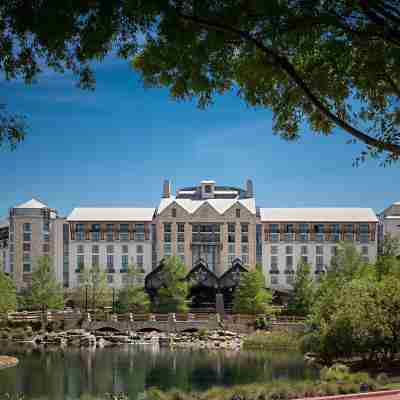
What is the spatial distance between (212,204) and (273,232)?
7.65 m

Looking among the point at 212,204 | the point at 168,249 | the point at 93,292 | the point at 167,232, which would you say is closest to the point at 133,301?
the point at 93,292

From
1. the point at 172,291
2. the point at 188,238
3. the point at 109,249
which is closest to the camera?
the point at 172,291

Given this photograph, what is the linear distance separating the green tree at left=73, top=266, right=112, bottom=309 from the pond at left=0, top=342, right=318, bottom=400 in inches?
656

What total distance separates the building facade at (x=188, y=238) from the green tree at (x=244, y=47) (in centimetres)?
6180

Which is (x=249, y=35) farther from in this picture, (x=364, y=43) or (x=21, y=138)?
(x=21, y=138)

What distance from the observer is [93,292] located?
210 ft

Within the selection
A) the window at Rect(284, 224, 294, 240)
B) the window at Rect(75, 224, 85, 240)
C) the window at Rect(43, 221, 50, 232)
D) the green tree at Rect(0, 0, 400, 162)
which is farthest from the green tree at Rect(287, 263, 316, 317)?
the green tree at Rect(0, 0, 400, 162)

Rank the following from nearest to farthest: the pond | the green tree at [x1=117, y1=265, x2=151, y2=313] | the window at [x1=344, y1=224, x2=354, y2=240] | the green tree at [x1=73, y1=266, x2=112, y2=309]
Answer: the pond
the green tree at [x1=117, y1=265, x2=151, y2=313]
the green tree at [x1=73, y1=266, x2=112, y2=309]
the window at [x1=344, y1=224, x2=354, y2=240]

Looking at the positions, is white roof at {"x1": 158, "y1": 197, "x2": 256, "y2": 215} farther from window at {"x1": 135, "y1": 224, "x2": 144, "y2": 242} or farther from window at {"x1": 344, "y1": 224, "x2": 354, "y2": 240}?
window at {"x1": 344, "y1": 224, "x2": 354, "y2": 240}

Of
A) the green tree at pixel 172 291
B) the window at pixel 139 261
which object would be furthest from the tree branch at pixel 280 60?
the window at pixel 139 261

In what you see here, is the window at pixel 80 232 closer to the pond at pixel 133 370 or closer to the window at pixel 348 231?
the pond at pixel 133 370

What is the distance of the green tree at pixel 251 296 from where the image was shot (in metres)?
58.7

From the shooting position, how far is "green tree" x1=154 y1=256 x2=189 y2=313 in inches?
2372

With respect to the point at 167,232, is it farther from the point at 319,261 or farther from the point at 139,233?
the point at 319,261
